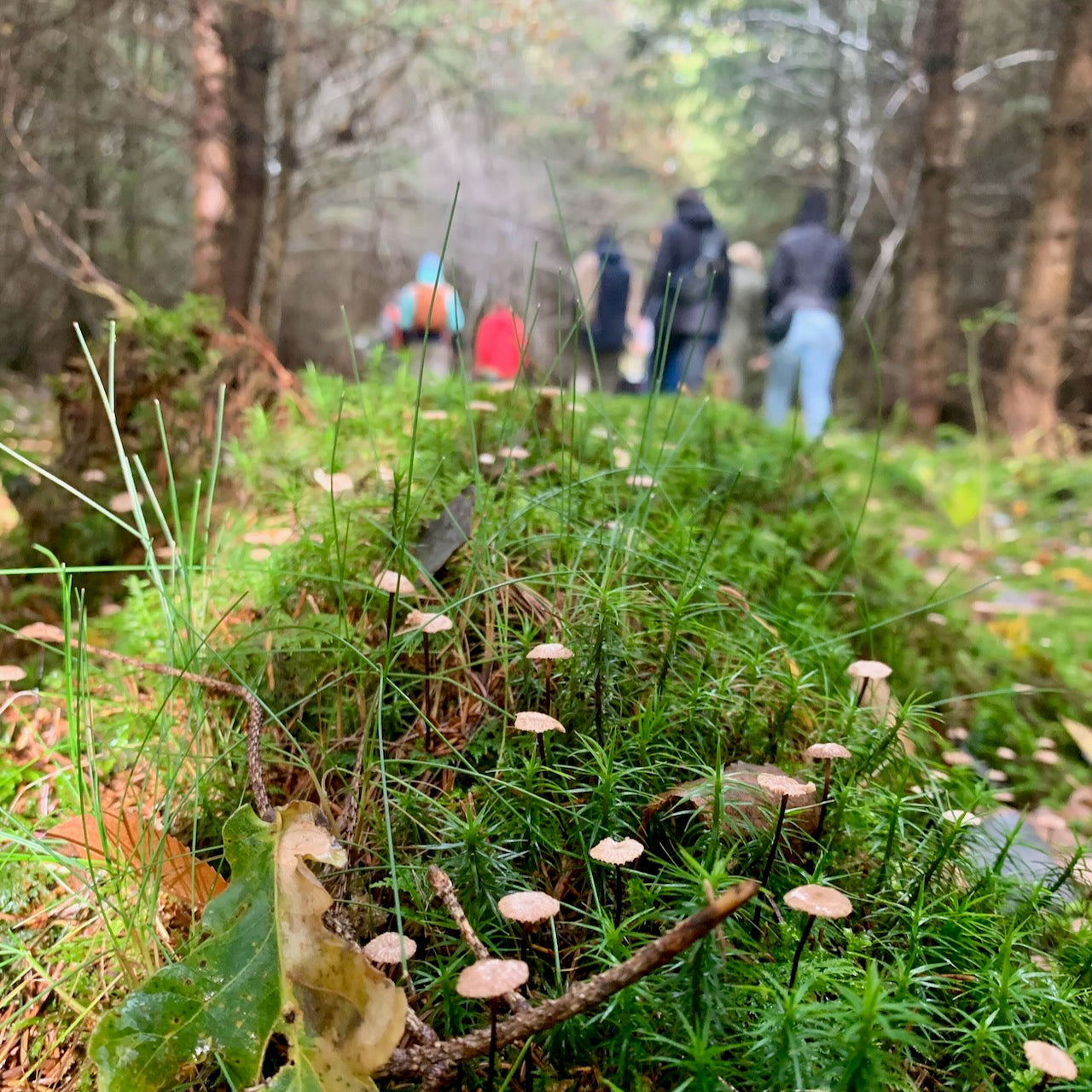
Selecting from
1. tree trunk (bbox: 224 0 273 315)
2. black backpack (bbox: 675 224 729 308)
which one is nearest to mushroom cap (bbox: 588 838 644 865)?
tree trunk (bbox: 224 0 273 315)

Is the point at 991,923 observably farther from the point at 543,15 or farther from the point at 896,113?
the point at 896,113

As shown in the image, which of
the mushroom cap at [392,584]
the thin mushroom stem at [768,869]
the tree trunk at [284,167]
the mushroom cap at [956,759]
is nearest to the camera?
the thin mushroom stem at [768,869]

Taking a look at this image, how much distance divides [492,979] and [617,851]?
269 mm

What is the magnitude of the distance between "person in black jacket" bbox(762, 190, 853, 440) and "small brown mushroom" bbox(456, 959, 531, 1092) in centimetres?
583

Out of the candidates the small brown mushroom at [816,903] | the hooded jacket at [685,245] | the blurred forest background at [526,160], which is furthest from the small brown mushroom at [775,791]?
the hooded jacket at [685,245]

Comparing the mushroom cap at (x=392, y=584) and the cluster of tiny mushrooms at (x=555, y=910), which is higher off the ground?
the mushroom cap at (x=392, y=584)

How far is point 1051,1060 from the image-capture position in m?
0.91

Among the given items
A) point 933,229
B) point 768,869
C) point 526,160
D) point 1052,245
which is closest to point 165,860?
point 768,869

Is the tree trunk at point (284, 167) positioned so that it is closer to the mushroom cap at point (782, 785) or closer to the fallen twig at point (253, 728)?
the fallen twig at point (253, 728)

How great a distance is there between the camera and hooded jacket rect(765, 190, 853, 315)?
634 cm

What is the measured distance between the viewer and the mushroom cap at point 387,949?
1.09 meters

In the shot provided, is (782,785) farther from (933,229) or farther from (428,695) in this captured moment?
(933,229)

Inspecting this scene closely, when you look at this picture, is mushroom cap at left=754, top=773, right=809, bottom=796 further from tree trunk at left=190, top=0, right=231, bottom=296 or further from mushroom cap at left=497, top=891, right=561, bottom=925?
tree trunk at left=190, top=0, right=231, bottom=296

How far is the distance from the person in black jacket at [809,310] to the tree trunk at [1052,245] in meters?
2.40
